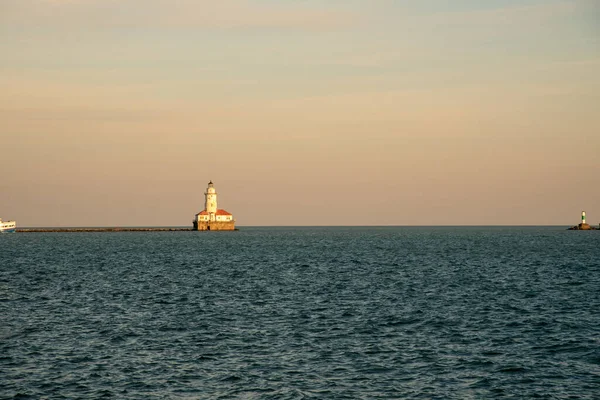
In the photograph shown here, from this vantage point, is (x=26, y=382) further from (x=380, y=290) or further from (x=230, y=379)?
(x=380, y=290)

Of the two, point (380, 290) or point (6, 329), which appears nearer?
point (6, 329)

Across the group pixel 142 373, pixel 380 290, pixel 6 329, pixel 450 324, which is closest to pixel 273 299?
pixel 380 290

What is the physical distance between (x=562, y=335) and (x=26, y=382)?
23239 millimetres

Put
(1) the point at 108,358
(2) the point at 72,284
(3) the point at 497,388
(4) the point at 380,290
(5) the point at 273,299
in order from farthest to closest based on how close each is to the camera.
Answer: (2) the point at 72,284 < (4) the point at 380,290 < (5) the point at 273,299 < (1) the point at 108,358 < (3) the point at 497,388

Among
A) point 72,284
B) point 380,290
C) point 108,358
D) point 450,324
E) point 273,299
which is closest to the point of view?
point 108,358

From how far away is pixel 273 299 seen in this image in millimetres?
46750

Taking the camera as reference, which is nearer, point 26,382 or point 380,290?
point 26,382

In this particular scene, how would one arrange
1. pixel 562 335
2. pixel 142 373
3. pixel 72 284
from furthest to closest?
pixel 72 284, pixel 562 335, pixel 142 373

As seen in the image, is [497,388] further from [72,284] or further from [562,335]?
[72,284]

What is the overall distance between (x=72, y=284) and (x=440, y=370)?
128ft

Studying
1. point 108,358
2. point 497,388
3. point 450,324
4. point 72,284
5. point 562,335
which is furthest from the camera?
point 72,284

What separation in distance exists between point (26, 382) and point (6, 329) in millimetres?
10971

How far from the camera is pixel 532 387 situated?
2372 cm

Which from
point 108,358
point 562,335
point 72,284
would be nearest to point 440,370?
point 562,335
